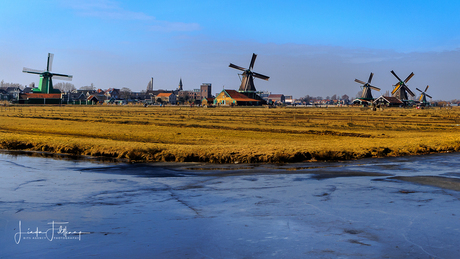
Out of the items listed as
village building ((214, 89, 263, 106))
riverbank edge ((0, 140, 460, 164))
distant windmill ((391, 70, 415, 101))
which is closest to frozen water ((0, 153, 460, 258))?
riverbank edge ((0, 140, 460, 164))

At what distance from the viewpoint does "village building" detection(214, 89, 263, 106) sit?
136 m

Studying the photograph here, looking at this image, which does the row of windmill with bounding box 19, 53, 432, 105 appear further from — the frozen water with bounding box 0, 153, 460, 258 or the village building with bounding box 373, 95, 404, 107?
the frozen water with bounding box 0, 153, 460, 258

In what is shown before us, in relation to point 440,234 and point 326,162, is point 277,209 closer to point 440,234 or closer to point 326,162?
point 440,234

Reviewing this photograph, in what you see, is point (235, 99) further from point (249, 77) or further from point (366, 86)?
point (366, 86)

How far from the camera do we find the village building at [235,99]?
136375mm

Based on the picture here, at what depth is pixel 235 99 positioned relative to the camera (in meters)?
136

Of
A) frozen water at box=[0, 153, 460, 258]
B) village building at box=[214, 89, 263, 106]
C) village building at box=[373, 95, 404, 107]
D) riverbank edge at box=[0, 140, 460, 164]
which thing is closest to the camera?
frozen water at box=[0, 153, 460, 258]

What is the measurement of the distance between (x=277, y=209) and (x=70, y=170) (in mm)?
11724

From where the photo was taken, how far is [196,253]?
9094 mm

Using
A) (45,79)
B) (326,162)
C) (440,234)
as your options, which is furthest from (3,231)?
(45,79)

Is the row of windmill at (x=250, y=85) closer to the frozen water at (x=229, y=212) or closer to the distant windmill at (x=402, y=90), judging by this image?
the distant windmill at (x=402, y=90)

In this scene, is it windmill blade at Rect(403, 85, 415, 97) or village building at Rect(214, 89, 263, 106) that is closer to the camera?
village building at Rect(214, 89, 263, 106)

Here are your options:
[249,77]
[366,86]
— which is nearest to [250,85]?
[249,77]

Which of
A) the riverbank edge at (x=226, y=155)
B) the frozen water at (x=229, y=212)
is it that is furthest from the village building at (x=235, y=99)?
the frozen water at (x=229, y=212)
